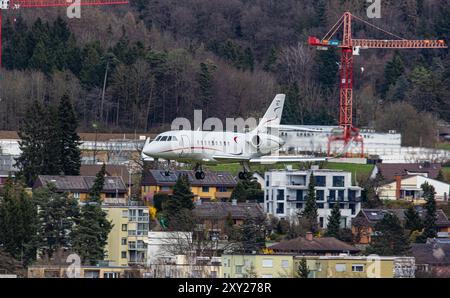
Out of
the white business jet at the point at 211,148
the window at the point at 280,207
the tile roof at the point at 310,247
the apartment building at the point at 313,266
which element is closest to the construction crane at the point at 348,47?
the window at the point at 280,207

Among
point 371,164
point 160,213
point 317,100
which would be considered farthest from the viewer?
point 317,100

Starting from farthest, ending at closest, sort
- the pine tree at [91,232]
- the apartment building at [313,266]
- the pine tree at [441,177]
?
1. the pine tree at [441,177]
2. the pine tree at [91,232]
3. the apartment building at [313,266]

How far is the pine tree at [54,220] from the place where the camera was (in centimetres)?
8731

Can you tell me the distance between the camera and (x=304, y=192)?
110 m

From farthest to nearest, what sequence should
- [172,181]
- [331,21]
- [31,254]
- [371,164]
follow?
1. [331,21]
2. [371,164]
3. [172,181]
4. [31,254]

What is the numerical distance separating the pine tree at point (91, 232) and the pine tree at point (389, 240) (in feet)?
53.9

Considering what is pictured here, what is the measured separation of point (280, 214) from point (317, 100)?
52.3 m

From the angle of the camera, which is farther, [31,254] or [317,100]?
[317,100]

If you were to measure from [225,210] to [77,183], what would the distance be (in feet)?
45.6

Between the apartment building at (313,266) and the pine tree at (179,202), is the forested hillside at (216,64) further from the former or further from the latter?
the apartment building at (313,266)

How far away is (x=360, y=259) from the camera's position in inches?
2758

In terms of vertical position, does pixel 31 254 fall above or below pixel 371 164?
below
